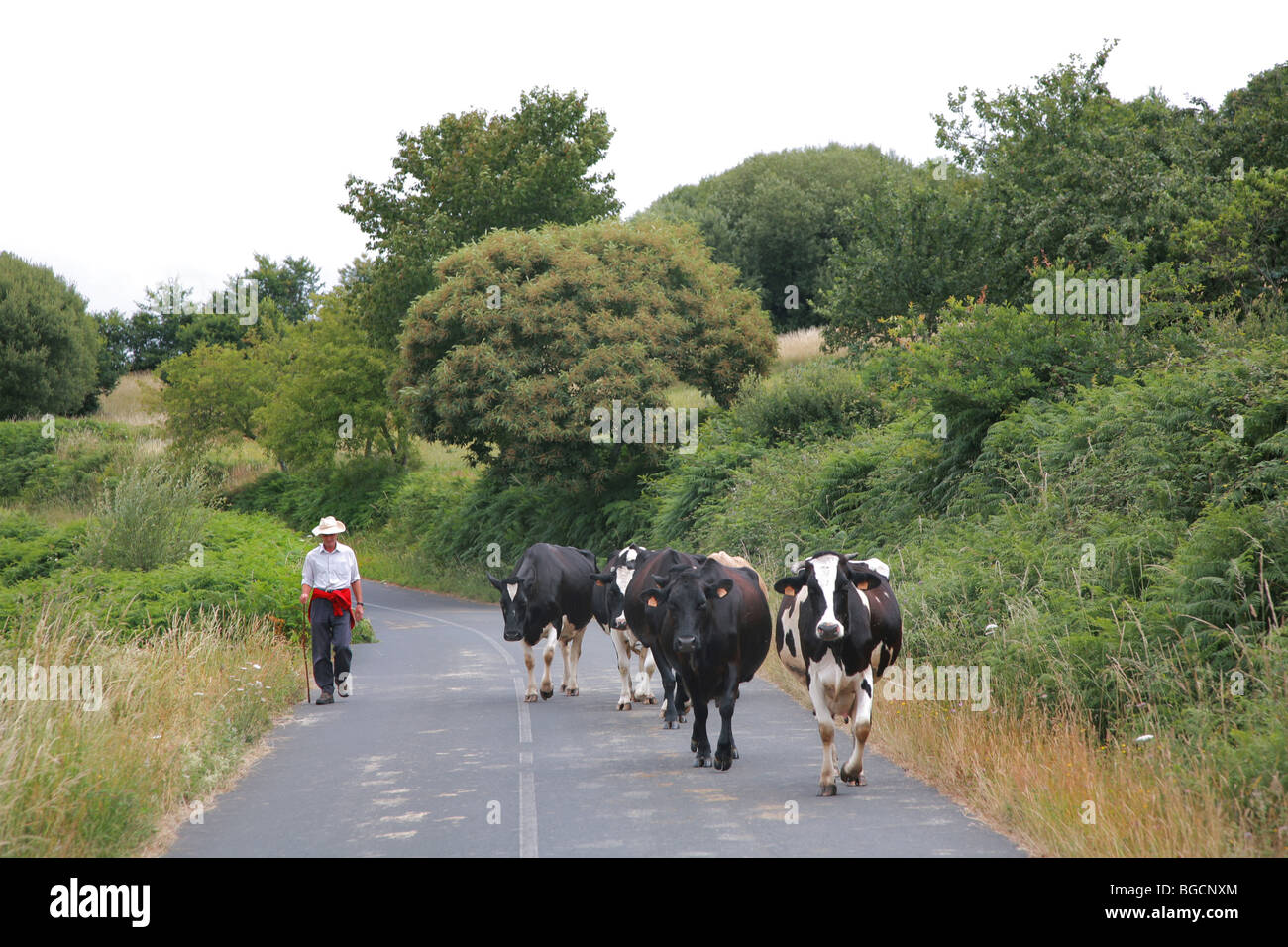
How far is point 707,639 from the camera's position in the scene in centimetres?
1038

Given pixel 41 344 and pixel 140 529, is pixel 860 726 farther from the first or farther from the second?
pixel 41 344

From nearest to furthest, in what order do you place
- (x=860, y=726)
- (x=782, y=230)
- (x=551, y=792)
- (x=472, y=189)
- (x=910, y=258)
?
(x=860, y=726) < (x=551, y=792) < (x=910, y=258) < (x=472, y=189) < (x=782, y=230)

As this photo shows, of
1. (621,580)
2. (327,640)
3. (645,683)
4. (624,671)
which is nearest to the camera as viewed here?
(624,671)

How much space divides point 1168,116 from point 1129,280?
10.8m

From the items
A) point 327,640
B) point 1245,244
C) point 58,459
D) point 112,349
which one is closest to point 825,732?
point 327,640

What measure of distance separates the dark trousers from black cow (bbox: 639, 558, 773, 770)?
17.8 ft

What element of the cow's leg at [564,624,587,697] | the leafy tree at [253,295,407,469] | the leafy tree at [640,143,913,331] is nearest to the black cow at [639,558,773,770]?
the cow's leg at [564,624,587,697]

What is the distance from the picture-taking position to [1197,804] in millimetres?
7016

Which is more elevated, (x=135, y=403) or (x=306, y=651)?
(x=135, y=403)

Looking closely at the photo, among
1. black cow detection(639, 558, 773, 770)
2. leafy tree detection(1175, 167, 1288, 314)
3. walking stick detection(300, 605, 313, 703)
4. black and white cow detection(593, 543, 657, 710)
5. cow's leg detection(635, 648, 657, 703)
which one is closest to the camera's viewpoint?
black cow detection(639, 558, 773, 770)

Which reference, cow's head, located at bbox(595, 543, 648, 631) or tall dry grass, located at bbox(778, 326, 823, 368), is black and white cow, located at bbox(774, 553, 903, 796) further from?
tall dry grass, located at bbox(778, 326, 823, 368)

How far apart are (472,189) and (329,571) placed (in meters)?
29.3

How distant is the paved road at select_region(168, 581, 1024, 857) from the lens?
758 centimetres

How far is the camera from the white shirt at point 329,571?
14.6 m
